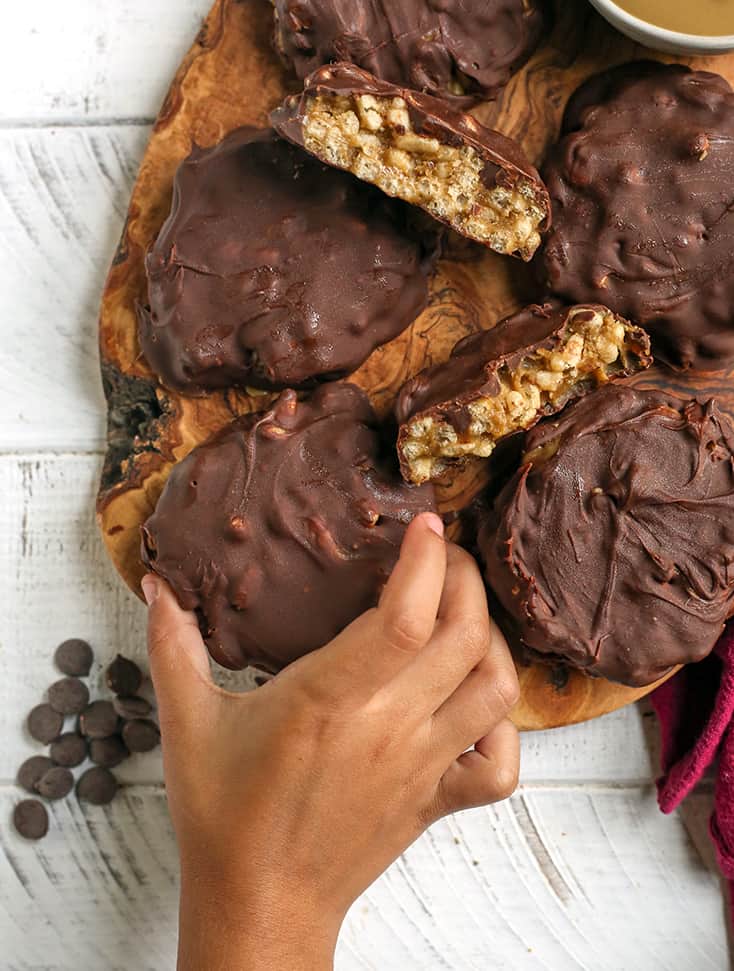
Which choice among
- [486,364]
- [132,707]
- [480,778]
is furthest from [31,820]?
[486,364]

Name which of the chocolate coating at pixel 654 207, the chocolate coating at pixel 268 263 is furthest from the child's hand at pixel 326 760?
the chocolate coating at pixel 654 207

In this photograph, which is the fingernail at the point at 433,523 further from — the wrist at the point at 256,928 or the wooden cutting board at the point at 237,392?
the wrist at the point at 256,928

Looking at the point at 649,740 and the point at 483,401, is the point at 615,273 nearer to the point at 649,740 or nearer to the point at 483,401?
the point at 483,401

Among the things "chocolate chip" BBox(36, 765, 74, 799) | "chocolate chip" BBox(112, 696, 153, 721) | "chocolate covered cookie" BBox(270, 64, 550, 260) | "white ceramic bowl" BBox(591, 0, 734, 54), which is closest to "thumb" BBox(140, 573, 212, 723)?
"chocolate chip" BBox(112, 696, 153, 721)

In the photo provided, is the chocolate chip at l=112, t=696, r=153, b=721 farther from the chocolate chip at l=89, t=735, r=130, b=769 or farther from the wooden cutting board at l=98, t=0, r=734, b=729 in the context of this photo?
the wooden cutting board at l=98, t=0, r=734, b=729

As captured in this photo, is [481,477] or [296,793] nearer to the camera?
[296,793]

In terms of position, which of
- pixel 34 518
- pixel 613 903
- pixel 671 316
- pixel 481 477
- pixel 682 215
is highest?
pixel 682 215

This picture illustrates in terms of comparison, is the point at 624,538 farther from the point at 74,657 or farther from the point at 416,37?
the point at 74,657

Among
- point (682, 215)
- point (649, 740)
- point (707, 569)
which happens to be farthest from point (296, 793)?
point (682, 215)
